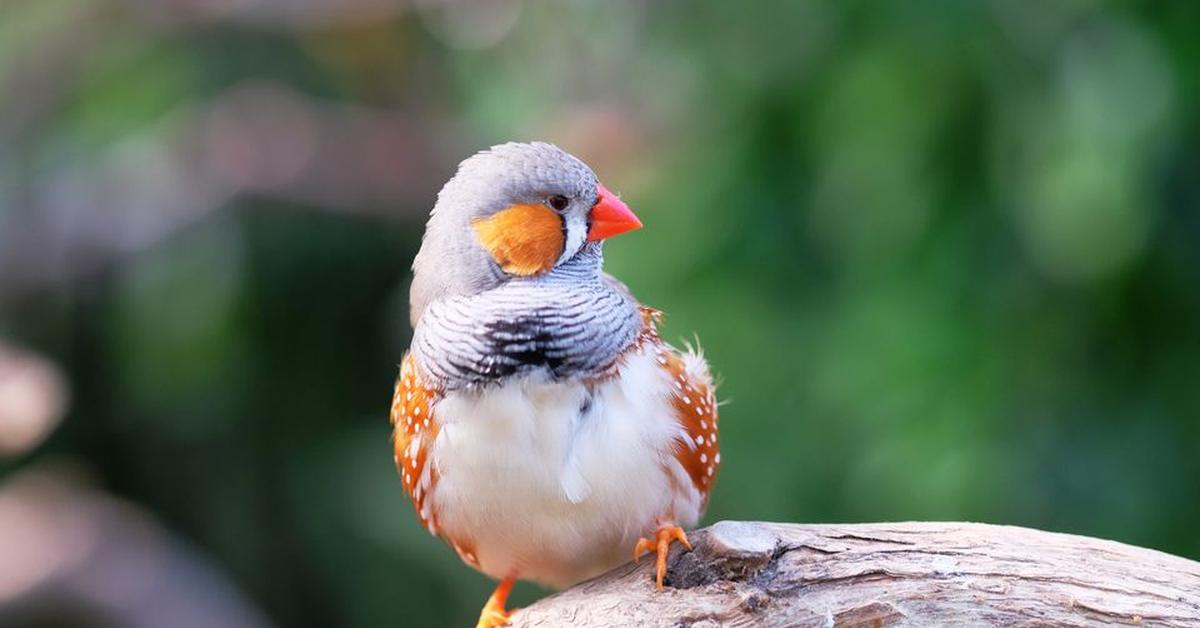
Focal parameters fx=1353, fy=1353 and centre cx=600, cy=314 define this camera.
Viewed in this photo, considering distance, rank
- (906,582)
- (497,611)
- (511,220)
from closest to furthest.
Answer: (906,582) → (511,220) → (497,611)

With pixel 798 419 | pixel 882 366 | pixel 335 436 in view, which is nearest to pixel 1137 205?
pixel 882 366

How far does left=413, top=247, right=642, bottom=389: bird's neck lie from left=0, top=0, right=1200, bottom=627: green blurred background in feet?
6.52

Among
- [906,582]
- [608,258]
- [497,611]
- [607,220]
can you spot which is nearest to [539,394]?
[607,220]

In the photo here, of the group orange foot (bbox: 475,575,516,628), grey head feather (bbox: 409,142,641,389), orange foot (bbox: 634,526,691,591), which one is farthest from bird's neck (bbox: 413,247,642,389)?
orange foot (bbox: 475,575,516,628)

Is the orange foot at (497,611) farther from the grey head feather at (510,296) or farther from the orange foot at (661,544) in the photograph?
the grey head feather at (510,296)

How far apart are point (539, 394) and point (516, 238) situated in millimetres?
312

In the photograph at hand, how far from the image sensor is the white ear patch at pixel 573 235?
101 inches

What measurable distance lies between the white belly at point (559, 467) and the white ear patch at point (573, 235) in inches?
9.2

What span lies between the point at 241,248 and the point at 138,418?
92 centimetres

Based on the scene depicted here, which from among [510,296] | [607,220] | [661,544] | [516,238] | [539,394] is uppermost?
[607,220]

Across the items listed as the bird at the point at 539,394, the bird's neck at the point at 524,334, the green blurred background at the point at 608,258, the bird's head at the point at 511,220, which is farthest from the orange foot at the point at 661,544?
the green blurred background at the point at 608,258

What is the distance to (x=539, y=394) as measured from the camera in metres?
A: 2.38

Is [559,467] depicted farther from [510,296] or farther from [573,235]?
[573,235]

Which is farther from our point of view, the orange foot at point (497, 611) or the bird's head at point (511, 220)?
the orange foot at point (497, 611)
